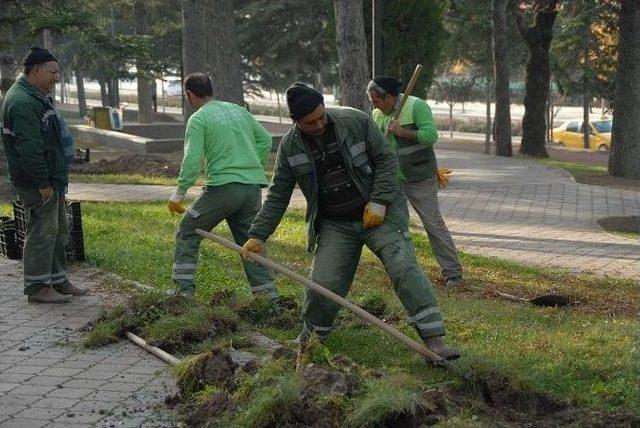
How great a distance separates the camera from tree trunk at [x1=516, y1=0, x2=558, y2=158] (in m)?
28.2

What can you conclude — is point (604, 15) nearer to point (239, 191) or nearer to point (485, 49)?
point (485, 49)

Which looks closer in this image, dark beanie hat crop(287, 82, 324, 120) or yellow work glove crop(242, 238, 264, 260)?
dark beanie hat crop(287, 82, 324, 120)

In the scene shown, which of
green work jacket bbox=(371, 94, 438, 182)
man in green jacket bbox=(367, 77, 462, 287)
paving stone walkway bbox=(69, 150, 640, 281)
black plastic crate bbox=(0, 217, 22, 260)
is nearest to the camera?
man in green jacket bbox=(367, 77, 462, 287)

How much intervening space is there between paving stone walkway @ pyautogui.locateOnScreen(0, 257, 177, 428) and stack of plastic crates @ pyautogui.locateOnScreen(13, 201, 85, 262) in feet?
5.71

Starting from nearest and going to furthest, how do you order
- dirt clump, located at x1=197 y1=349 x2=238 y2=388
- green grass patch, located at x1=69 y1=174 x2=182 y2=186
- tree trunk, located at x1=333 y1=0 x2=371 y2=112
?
dirt clump, located at x1=197 y1=349 x2=238 y2=388 < tree trunk, located at x1=333 y1=0 x2=371 y2=112 < green grass patch, located at x1=69 y1=174 x2=182 y2=186

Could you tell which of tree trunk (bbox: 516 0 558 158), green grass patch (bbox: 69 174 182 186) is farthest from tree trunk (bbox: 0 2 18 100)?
tree trunk (bbox: 516 0 558 158)

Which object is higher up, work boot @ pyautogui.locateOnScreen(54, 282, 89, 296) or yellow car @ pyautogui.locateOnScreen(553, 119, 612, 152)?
work boot @ pyautogui.locateOnScreen(54, 282, 89, 296)

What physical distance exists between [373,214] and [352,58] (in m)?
7.29

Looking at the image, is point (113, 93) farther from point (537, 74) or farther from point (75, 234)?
point (75, 234)

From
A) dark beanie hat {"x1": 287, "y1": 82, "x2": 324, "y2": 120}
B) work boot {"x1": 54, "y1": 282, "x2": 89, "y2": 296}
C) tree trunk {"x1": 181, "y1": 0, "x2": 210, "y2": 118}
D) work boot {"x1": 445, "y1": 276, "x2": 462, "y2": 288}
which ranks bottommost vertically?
work boot {"x1": 445, "y1": 276, "x2": 462, "y2": 288}

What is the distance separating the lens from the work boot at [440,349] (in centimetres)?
563

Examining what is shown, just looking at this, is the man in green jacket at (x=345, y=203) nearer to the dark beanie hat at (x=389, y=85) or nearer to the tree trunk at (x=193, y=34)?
the dark beanie hat at (x=389, y=85)

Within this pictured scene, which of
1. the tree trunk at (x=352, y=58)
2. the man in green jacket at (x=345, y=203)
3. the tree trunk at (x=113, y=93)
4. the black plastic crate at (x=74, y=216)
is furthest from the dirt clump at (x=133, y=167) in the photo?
the tree trunk at (x=113, y=93)

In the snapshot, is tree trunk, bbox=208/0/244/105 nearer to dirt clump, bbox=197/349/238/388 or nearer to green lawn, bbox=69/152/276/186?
green lawn, bbox=69/152/276/186
